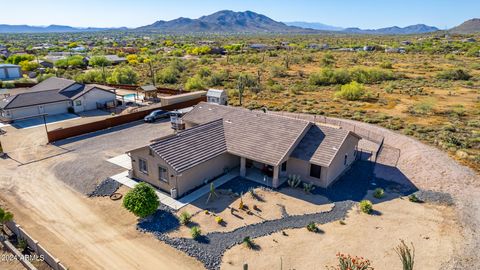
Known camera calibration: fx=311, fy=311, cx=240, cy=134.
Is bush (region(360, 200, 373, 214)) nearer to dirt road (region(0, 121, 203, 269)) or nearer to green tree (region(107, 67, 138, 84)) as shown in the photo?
dirt road (region(0, 121, 203, 269))

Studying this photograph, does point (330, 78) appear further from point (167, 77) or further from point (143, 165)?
point (143, 165)

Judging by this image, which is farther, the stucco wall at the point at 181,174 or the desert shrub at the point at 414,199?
the desert shrub at the point at 414,199

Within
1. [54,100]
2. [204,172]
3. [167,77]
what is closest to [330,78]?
[167,77]

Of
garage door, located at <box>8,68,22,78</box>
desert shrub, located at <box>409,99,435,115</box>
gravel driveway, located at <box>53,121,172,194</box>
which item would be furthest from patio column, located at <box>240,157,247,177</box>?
garage door, located at <box>8,68,22,78</box>

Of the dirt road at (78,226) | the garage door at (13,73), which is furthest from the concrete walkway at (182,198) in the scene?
the garage door at (13,73)

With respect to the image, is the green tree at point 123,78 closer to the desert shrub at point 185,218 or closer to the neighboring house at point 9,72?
the neighboring house at point 9,72
